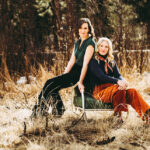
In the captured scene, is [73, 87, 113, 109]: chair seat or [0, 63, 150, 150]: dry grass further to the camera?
[73, 87, 113, 109]: chair seat

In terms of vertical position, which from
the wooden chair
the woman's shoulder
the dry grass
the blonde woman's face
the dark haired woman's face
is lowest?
the dry grass

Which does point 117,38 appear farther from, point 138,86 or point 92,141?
point 92,141

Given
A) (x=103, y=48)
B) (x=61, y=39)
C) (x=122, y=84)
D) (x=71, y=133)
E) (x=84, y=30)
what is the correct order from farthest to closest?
(x=61, y=39) < (x=84, y=30) < (x=103, y=48) < (x=71, y=133) < (x=122, y=84)

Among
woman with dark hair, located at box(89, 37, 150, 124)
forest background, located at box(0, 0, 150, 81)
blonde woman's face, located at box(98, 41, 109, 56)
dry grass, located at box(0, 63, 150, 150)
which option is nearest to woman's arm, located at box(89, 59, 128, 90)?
woman with dark hair, located at box(89, 37, 150, 124)

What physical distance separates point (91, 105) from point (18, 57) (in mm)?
2843

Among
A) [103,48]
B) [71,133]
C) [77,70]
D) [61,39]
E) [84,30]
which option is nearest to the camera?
[71,133]

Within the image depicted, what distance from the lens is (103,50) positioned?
3.02m

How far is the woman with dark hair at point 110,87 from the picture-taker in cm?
281

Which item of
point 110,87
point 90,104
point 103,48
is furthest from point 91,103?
point 103,48

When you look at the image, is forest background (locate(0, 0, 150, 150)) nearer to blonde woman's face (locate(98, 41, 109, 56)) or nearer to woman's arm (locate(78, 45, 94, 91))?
woman's arm (locate(78, 45, 94, 91))

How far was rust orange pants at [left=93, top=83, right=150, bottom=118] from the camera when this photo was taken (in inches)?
110

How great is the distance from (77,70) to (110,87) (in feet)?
1.72

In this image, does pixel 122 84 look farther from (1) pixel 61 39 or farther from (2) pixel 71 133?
(1) pixel 61 39

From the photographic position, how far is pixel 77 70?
3240 millimetres
